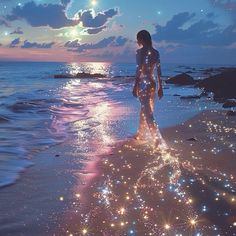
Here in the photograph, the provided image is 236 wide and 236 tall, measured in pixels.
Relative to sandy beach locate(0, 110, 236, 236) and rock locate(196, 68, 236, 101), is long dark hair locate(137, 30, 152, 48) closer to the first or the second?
sandy beach locate(0, 110, 236, 236)

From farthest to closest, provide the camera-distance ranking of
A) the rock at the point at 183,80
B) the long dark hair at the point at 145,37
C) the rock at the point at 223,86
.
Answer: the rock at the point at 183,80
the rock at the point at 223,86
the long dark hair at the point at 145,37

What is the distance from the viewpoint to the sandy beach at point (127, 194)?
3.49 meters

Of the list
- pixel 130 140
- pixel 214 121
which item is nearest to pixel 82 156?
pixel 130 140

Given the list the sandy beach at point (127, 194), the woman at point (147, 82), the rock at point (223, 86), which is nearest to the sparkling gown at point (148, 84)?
the woman at point (147, 82)

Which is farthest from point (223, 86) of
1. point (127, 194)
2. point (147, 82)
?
point (127, 194)

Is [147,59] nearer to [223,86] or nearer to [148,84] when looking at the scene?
[148,84]

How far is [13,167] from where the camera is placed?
578 centimetres

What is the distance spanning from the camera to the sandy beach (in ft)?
11.4

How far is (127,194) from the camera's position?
4.32m

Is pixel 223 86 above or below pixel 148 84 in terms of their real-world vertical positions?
below

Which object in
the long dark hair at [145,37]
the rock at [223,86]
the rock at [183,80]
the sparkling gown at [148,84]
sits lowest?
the rock at [183,80]

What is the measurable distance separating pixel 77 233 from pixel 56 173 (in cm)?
205

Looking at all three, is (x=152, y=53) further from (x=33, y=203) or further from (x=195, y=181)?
(x=33, y=203)

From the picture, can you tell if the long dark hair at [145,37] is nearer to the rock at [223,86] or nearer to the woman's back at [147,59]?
the woman's back at [147,59]
